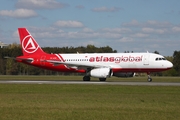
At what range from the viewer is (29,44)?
207ft

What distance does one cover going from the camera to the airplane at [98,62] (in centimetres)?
5434

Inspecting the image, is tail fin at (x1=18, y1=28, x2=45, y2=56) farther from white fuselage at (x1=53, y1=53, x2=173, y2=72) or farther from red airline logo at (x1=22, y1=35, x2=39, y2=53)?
white fuselage at (x1=53, y1=53, x2=173, y2=72)

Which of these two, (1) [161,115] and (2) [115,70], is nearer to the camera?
(1) [161,115]

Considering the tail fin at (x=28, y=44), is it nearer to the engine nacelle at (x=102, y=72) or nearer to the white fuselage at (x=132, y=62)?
the white fuselage at (x=132, y=62)

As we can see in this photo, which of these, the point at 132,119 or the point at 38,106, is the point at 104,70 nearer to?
the point at 38,106

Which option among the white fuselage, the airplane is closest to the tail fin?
the airplane

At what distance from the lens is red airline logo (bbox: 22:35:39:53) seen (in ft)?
206

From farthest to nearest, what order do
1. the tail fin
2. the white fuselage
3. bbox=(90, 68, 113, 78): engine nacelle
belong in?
1. the tail fin
2. the white fuselage
3. bbox=(90, 68, 113, 78): engine nacelle

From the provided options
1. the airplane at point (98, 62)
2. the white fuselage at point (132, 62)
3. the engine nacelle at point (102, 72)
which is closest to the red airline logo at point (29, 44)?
the airplane at point (98, 62)

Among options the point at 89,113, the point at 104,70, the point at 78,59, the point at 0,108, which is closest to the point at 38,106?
the point at 0,108

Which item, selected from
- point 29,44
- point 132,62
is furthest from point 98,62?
point 29,44

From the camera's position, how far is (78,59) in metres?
59.2

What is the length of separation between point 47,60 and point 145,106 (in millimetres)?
40565

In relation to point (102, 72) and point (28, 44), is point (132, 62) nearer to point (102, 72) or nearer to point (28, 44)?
point (102, 72)
